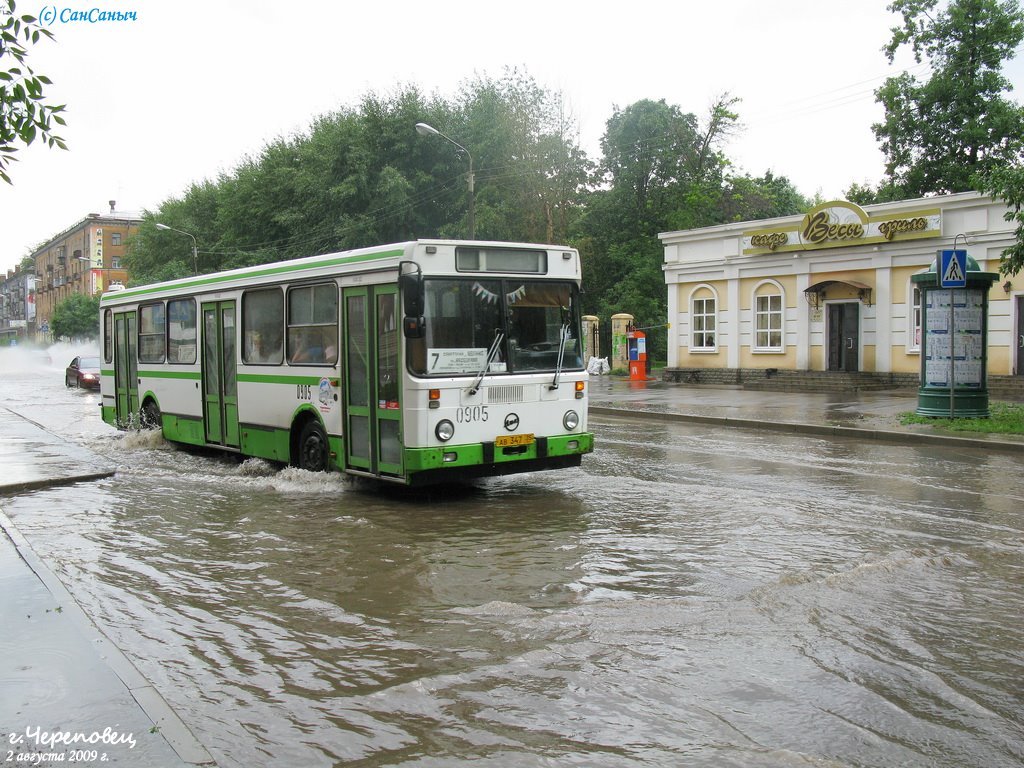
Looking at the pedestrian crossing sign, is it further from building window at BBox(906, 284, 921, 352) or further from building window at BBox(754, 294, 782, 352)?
building window at BBox(754, 294, 782, 352)

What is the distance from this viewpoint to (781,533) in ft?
27.1

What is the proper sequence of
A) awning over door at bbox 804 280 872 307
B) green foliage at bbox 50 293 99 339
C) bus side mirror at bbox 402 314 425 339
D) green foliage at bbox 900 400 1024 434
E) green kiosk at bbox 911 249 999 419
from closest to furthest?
bus side mirror at bbox 402 314 425 339
green foliage at bbox 900 400 1024 434
green kiosk at bbox 911 249 999 419
awning over door at bbox 804 280 872 307
green foliage at bbox 50 293 99 339

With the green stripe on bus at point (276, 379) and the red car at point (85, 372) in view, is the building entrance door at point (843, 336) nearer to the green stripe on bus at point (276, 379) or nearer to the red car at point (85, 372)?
the green stripe on bus at point (276, 379)

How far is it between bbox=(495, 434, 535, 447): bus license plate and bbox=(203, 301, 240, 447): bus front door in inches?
187

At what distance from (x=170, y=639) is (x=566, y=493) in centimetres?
568

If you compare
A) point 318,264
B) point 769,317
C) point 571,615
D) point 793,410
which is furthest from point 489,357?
point 769,317

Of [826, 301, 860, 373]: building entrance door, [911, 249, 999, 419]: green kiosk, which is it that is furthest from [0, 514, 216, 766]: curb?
[826, 301, 860, 373]: building entrance door

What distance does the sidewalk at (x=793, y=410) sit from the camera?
51.5ft

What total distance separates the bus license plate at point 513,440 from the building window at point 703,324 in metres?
22.6

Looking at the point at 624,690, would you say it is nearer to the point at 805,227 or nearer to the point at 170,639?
the point at 170,639

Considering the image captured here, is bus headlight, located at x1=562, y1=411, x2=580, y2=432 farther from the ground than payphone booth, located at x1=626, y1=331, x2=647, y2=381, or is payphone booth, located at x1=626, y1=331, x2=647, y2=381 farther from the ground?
payphone booth, located at x1=626, y1=331, x2=647, y2=381

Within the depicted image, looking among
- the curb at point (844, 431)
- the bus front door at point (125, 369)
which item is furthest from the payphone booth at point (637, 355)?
the bus front door at point (125, 369)

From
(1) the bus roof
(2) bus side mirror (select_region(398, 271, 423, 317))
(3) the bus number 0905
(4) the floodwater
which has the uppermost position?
(1) the bus roof

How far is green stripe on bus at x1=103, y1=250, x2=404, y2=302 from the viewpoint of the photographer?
10133 mm
